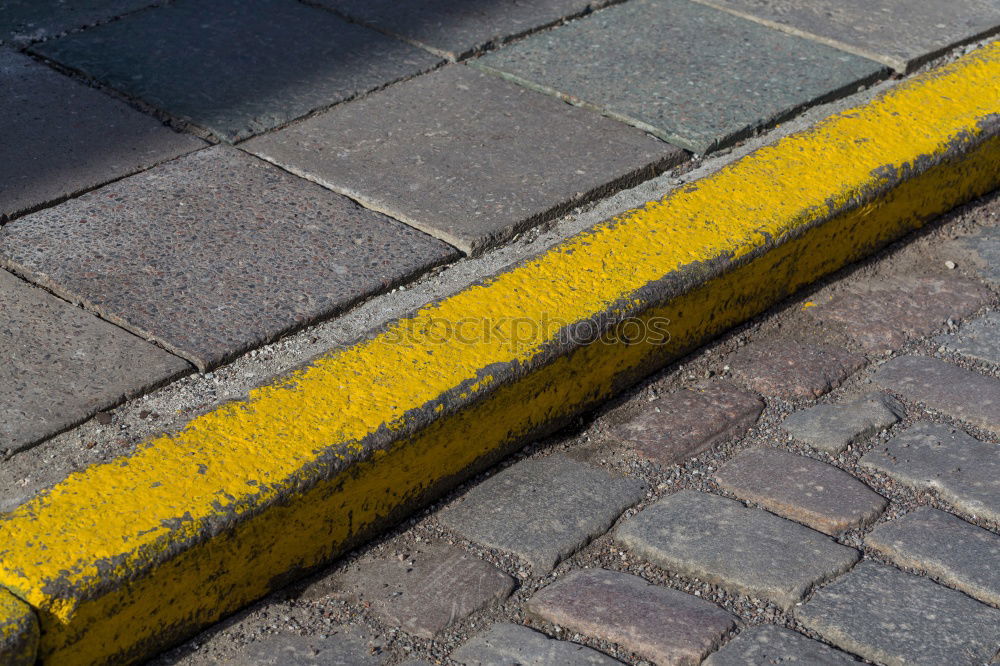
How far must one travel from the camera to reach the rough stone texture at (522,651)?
5.73 feet

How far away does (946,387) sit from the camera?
232 centimetres

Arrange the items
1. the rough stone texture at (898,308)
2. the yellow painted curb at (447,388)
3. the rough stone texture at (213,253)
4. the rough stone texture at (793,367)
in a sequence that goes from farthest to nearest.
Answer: the rough stone texture at (898,308) < the rough stone texture at (793,367) < the rough stone texture at (213,253) < the yellow painted curb at (447,388)

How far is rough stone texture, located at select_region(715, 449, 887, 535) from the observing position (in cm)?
202

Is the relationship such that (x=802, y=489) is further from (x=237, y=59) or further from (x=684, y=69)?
(x=237, y=59)

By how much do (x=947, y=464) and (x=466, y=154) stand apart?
1.14 m

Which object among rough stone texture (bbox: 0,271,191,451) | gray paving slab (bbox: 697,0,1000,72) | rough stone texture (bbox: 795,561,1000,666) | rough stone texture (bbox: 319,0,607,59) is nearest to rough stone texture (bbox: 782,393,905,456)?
rough stone texture (bbox: 795,561,1000,666)

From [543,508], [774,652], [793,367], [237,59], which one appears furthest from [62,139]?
[774,652]

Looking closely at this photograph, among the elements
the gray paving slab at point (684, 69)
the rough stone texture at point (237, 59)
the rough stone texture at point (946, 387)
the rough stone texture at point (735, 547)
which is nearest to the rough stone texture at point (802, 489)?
the rough stone texture at point (735, 547)

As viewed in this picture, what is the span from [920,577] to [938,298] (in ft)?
2.83

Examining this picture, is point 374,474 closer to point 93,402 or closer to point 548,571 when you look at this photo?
point 548,571

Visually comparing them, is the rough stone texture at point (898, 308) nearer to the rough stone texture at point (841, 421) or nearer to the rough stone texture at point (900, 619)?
the rough stone texture at point (841, 421)

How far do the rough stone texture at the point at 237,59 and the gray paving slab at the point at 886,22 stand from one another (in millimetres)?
926

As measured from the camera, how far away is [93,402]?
199 centimetres

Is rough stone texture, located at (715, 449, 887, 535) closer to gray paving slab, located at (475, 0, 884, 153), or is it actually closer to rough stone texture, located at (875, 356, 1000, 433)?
rough stone texture, located at (875, 356, 1000, 433)
